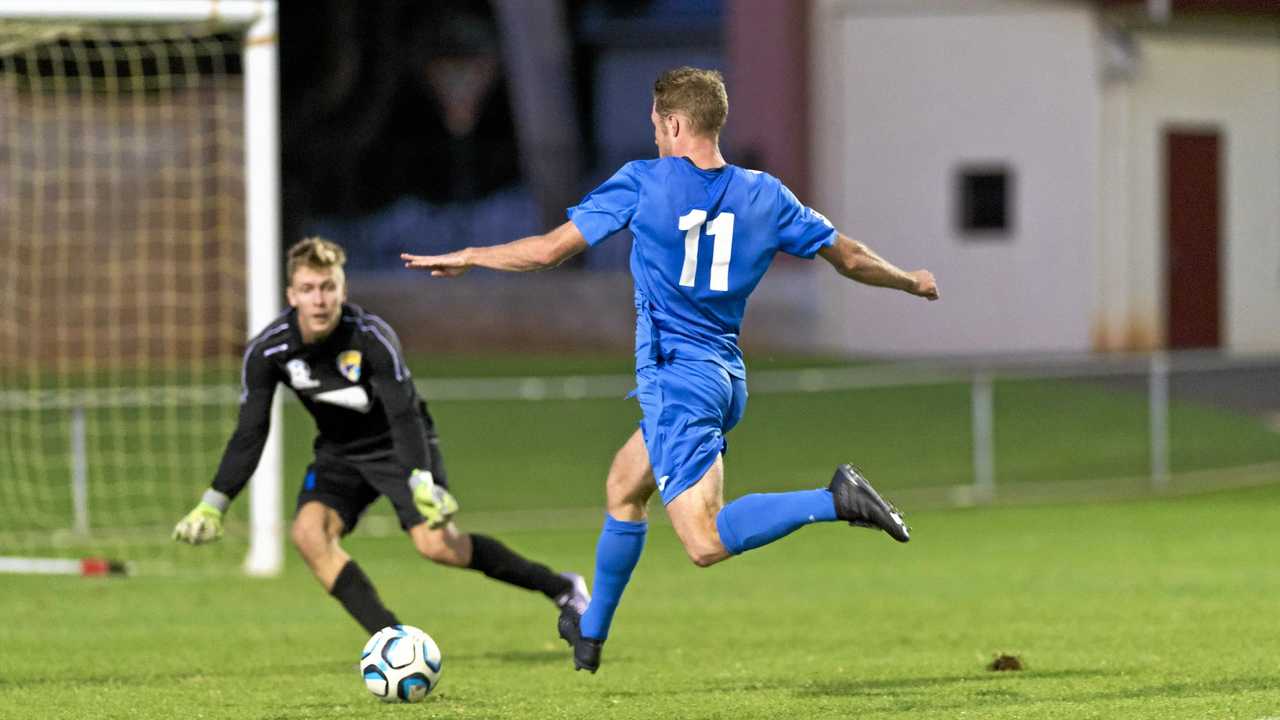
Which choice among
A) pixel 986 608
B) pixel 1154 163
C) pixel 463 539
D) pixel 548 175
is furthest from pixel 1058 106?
pixel 463 539

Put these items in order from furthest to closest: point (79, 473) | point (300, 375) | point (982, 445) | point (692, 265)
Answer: point (982, 445), point (79, 473), point (300, 375), point (692, 265)

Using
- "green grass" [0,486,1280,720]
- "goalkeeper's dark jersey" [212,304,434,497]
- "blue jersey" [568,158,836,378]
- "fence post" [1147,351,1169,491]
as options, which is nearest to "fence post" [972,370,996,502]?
"green grass" [0,486,1280,720]

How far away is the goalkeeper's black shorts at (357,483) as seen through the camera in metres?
8.56

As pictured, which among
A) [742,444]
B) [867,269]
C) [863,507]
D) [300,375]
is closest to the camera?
[863,507]

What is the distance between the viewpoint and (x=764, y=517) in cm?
683

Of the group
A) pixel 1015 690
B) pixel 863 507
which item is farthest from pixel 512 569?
pixel 863 507

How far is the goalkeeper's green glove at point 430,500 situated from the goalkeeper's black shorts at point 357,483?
0.52 meters

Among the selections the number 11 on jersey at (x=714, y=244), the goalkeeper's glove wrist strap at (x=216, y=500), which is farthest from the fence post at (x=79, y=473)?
the number 11 on jersey at (x=714, y=244)

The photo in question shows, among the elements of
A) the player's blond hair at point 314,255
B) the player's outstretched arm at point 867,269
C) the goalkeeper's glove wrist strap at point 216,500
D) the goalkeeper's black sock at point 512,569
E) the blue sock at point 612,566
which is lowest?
the goalkeeper's black sock at point 512,569

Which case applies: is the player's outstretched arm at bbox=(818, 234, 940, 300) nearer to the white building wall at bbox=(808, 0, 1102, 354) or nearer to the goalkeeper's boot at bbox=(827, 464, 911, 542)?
the goalkeeper's boot at bbox=(827, 464, 911, 542)

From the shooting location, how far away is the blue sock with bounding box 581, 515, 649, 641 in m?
7.40

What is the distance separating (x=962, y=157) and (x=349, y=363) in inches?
694

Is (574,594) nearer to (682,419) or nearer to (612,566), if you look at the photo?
(612,566)

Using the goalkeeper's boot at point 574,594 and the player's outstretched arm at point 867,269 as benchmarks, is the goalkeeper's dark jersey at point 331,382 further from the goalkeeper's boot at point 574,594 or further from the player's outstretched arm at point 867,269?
the player's outstretched arm at point 867,269
